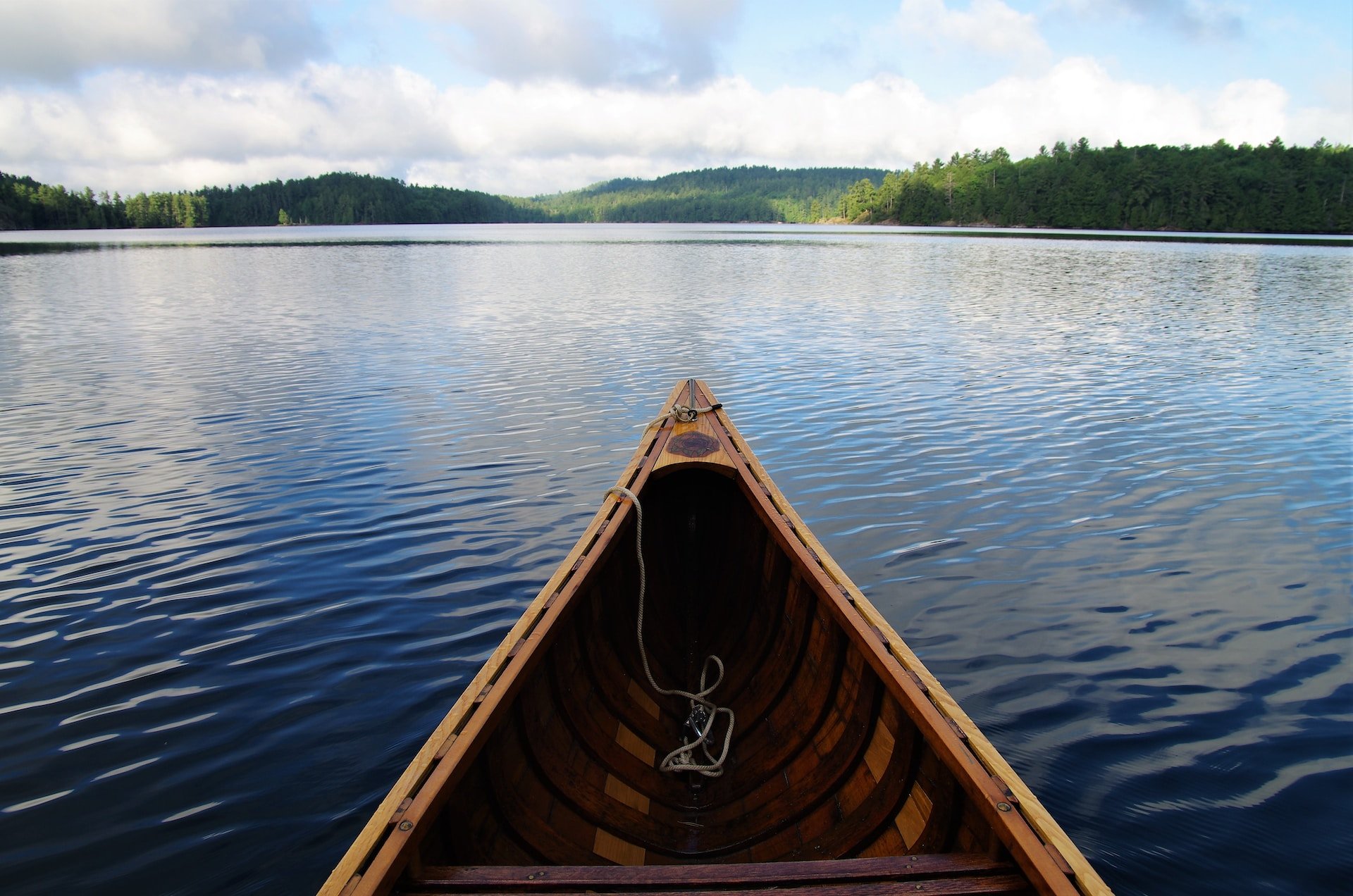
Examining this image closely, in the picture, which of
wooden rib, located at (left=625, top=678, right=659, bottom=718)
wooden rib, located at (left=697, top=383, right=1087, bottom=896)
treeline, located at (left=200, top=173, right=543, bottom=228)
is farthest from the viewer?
treeline, located at (left=200, top=173, right=543, bottom=228)

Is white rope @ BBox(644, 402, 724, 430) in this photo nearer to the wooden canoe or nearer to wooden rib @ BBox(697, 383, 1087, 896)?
the wooden canoe

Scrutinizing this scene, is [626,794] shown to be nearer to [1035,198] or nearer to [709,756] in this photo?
[709,756]

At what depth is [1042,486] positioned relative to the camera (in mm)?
9266

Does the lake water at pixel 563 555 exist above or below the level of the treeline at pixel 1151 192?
below

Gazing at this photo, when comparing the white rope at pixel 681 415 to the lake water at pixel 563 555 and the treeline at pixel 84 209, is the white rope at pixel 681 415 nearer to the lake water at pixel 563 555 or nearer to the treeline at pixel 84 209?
the lake water at pixel 563 555

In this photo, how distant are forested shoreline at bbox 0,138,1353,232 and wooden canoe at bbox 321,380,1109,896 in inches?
5493

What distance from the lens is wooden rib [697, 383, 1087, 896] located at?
2.42 metres

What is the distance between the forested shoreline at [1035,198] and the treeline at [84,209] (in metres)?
0.26

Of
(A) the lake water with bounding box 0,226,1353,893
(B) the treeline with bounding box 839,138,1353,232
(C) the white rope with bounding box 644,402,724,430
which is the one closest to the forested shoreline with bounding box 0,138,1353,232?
(B) the treeline with bounding box 839,138,1353,232

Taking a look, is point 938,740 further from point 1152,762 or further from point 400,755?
point 400,755

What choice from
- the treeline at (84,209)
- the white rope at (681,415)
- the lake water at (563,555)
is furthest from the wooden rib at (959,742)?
the treeline at (84,209)

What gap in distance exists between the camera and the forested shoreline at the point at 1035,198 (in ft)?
376

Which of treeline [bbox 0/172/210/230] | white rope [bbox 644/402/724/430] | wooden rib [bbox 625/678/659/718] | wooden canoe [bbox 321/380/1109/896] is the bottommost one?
wooden rib [bbox 625/678/659/718]

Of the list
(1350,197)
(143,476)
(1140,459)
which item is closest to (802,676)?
(1140,459)
